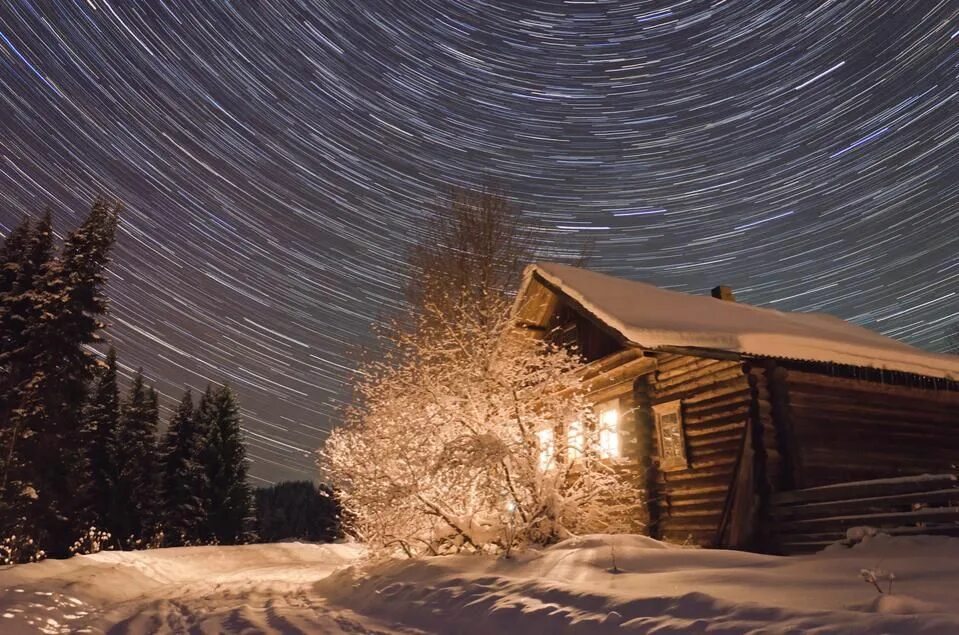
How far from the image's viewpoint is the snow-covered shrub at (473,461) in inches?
471

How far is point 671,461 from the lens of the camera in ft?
46.5

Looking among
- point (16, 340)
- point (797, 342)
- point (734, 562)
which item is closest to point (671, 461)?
point (797, 342)

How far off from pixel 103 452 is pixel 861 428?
3907cm

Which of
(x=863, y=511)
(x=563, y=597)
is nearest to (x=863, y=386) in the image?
(x=863, y=511)

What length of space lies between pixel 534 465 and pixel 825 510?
4906 millimetres

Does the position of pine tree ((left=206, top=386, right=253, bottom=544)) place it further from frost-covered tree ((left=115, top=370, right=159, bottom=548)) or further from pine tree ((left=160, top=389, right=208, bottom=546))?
frost-covered tree ((left=115, top=370, right=159, bottom=548))

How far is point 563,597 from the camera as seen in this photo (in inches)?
300

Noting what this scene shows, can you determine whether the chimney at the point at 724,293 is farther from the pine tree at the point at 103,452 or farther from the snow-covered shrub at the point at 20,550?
the pine tree at the point at 103,452

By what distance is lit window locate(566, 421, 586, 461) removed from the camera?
12.8m

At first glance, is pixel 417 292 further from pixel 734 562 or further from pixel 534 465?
pixel 734 562

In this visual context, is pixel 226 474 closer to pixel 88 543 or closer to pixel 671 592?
pixel 88 543

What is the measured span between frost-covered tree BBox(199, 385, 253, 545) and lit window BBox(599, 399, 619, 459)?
3136cm

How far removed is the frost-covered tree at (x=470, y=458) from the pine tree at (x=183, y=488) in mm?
29291

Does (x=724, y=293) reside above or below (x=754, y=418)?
above
